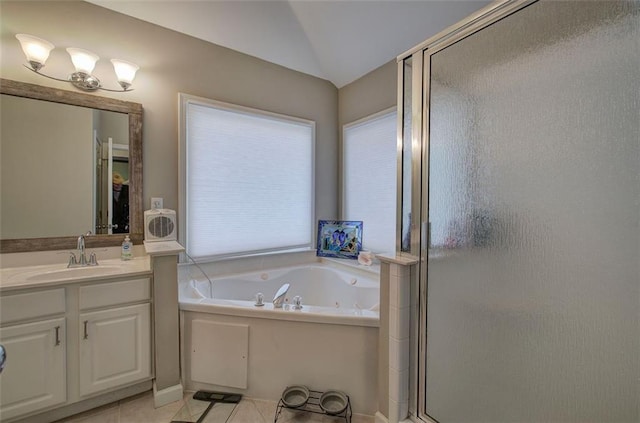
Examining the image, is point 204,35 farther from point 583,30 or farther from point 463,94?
point 583,30

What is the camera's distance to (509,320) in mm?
1078

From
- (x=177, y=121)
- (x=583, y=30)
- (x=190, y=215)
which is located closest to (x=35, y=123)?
(x=177, y=121)

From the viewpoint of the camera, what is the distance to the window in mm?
2354

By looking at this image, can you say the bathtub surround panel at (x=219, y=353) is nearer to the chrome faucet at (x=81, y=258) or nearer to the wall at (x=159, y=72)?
the wall at (x=159, y=72)

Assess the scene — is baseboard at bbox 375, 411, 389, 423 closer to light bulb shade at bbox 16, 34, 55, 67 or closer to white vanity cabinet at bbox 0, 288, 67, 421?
white vanity cabinet at bbox 0, 288, 67, 421

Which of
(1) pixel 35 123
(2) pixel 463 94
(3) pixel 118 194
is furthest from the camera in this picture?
(3) pixel 118 194

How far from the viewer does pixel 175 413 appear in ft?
5.35

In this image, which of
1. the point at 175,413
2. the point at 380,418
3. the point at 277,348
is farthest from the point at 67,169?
the point at 380,418

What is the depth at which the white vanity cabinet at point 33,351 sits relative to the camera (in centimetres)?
138

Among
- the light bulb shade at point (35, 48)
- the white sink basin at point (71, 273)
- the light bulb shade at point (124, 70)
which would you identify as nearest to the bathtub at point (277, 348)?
the white sink basin at point (71, 273)

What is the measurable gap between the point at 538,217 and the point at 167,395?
2151 millimetres

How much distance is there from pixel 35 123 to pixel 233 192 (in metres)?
1.34

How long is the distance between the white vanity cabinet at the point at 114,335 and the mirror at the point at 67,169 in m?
0.55

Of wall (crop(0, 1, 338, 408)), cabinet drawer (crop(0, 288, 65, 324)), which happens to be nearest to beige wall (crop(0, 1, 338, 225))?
wall (crop(0, 1, 338, 408))
